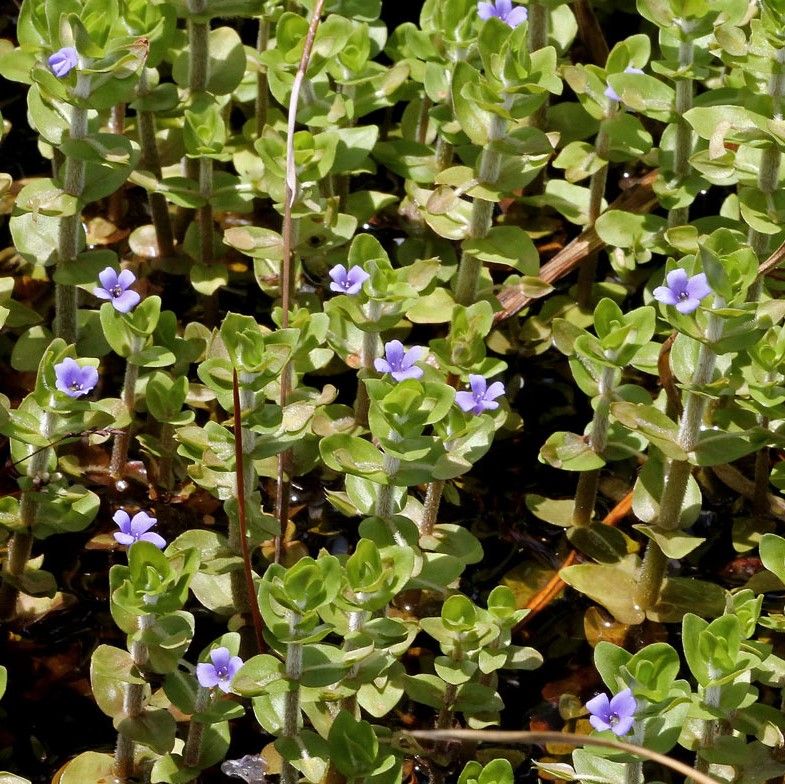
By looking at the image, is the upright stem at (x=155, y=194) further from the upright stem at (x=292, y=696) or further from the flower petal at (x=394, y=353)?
the upright stem at (x=292, y=696)

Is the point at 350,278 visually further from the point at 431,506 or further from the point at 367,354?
the point at 431,506

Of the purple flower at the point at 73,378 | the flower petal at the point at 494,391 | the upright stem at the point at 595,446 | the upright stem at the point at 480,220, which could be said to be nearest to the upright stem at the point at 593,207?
the upright stem at the point at 480,220

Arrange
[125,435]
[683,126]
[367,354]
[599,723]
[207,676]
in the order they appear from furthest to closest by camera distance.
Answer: [683,126], [125,435], [367,354], [207,676], [599,723]

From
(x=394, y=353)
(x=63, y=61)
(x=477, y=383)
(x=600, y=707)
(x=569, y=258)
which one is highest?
(x=63, y=61)

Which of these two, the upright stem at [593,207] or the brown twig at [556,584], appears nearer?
the brown twig at [556,584]

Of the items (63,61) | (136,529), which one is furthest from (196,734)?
(63,61)

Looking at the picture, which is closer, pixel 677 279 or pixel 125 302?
pixel 677 279

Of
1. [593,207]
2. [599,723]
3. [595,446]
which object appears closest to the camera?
[599,723]

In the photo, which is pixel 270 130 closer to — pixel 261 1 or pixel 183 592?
pixel 261 1
